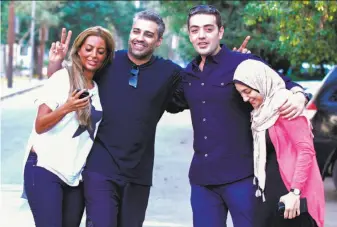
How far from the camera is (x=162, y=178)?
11.0 m

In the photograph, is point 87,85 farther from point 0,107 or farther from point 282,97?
point 0,107

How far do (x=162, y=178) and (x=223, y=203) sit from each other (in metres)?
6.59

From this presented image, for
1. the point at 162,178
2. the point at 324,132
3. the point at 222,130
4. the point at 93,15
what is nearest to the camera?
the point at 222,130

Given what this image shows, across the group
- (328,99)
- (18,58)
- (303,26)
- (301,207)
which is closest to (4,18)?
(18,58)

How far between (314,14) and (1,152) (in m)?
7.00

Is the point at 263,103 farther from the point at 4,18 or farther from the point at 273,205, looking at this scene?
the point at 4,18

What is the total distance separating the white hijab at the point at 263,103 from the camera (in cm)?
405

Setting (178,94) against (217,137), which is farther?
(178,94)

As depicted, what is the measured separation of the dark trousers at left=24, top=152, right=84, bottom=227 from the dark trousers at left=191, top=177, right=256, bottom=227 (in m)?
0.72

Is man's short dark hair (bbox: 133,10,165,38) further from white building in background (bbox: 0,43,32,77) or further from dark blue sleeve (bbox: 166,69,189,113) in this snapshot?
white building in background (bbox: 0,43,32,77)

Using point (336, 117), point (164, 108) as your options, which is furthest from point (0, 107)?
point (164, 108)

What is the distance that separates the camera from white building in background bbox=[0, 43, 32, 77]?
157ft

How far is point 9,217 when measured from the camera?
7.82 meters

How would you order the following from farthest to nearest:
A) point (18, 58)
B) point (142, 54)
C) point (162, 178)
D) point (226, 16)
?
1. point (18, 58)
2. point (226, 16)
3. point (162, 178)
4. point (142, 54)
